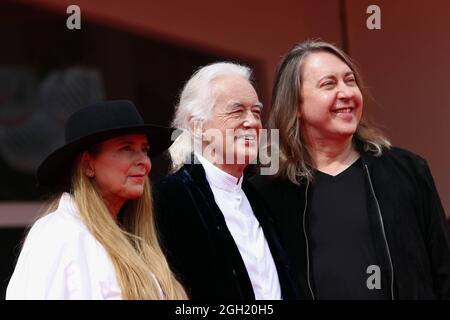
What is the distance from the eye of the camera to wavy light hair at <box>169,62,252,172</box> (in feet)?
9.95

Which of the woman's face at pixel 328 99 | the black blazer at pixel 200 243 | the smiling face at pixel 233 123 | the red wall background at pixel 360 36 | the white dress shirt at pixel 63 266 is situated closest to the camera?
the white dress shirt at pixel 63 266

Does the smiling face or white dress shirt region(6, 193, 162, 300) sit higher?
the smiling face

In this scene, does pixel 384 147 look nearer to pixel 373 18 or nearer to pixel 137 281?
pixel 137 281

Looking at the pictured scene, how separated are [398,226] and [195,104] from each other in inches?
31.1

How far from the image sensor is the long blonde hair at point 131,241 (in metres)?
2.49

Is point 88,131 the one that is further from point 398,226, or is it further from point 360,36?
point 360,36

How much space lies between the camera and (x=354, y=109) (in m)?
3.22

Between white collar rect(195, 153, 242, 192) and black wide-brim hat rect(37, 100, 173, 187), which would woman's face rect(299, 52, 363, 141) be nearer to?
white collar rect(195, 153, 242, 192)

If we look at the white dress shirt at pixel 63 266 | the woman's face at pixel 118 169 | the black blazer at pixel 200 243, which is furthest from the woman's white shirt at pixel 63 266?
the black blazer at pixel 200 243

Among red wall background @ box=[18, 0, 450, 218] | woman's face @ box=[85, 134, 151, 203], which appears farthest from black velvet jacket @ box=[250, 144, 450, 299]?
red wall background @ box=[18, 0, 450, 218]

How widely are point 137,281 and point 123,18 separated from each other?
281 centimetres

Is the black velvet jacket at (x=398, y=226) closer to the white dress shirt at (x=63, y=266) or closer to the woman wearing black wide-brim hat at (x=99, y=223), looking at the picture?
the woman wearing black wide-brim hat at (x=99, y=223)

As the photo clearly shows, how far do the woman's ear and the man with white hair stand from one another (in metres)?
0.33

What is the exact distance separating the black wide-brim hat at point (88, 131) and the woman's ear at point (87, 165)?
0.02 metres
